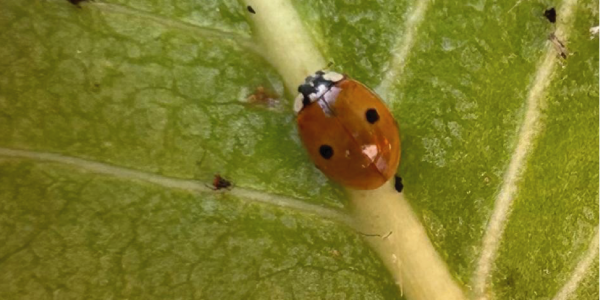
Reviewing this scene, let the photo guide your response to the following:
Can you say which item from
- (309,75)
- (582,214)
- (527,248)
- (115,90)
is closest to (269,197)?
(309,75)

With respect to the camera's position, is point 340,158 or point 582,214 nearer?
point 340,158

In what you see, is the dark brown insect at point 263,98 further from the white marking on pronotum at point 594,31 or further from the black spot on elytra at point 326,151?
the white marking on pronotum at point 594,31

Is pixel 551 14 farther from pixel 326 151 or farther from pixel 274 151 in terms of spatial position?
pixel 274 151

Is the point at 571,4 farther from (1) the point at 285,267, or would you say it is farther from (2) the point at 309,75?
(1) the point at 285,267

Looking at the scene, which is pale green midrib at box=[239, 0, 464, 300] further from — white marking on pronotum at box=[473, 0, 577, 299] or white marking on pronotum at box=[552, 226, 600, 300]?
white marking on pronotum at box=[552, 226, 600, 300]

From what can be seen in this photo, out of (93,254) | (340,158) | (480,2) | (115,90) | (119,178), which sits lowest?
(93,254)

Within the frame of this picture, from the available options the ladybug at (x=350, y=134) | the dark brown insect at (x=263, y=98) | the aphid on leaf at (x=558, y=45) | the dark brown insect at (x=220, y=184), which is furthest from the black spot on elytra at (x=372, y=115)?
the aphid on leaf at (x=558, y=45)

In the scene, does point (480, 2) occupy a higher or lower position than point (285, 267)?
higher

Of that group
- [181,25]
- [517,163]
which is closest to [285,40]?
[181,25]
